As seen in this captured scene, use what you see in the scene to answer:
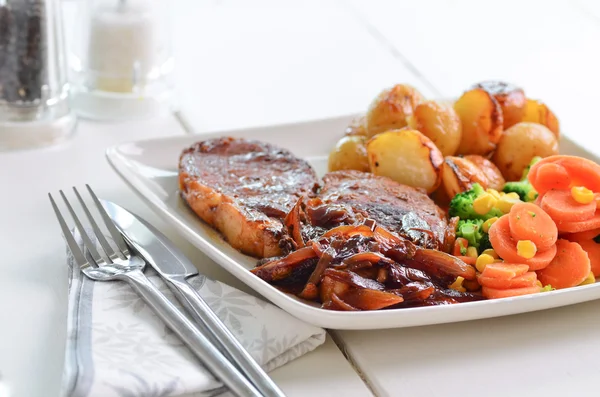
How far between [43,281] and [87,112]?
3.66ft

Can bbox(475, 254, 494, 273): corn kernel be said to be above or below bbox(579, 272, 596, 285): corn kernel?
above

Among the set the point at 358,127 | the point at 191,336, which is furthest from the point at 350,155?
the point at 191,336

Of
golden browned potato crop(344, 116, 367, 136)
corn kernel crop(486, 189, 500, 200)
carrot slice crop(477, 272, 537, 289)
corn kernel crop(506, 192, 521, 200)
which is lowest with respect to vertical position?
carrot slice crop(477, 272, 537, 289)

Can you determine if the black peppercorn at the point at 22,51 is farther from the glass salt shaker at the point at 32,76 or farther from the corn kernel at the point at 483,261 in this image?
the corn kernel at the point at 483,261

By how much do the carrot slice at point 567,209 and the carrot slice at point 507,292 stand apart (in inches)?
7.5

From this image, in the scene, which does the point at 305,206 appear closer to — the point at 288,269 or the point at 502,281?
the point at 288,269

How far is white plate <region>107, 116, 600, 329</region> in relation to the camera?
1.60 metres

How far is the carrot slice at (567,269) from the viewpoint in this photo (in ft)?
5.92

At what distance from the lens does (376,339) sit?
1.70 meters

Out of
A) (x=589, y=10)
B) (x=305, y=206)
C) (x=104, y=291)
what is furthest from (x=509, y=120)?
(x=589, y=10)

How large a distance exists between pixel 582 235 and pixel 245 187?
80 cm

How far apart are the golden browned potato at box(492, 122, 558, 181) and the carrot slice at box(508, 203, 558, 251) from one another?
56cm

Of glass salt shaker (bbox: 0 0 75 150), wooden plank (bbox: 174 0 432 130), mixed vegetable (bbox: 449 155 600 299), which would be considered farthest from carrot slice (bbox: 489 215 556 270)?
glass salt shaker (bbox: 0 0 75 150)

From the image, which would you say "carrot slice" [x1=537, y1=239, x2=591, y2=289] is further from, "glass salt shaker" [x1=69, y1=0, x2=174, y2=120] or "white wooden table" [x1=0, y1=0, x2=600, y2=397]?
"glass salt shaker" [x1=69, y1=0, x2=174, y2=120]
